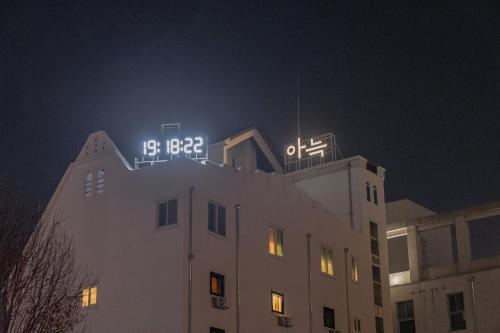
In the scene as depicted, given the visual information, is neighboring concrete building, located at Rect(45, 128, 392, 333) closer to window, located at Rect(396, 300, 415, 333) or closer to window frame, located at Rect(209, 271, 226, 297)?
window frame, located at Rect(209, 271, 226, 297)

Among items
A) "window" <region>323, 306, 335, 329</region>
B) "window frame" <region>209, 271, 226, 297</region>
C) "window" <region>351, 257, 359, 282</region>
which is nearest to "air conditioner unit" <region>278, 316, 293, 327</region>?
"window" <region>323, 306, 335, 329</region>

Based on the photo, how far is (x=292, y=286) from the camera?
1794 inches

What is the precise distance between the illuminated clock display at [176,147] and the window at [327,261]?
346 inches

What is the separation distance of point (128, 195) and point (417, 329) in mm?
25352

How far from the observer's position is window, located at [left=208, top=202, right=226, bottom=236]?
135 ft

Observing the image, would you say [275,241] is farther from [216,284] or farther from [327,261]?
[216,284]

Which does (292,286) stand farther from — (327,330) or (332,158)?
(332,158)

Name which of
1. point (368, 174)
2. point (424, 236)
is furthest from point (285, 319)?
point (424, 236)

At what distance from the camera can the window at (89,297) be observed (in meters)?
41.7

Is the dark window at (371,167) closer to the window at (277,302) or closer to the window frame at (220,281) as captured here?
the window at (277,302)

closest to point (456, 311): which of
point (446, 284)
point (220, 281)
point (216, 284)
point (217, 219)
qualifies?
point (446, 284)

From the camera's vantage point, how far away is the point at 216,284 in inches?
1594

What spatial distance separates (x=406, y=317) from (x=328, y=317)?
1361cm

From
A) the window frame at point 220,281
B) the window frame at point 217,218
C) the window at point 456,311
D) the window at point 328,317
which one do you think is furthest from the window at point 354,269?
the window frame at point 220,281
